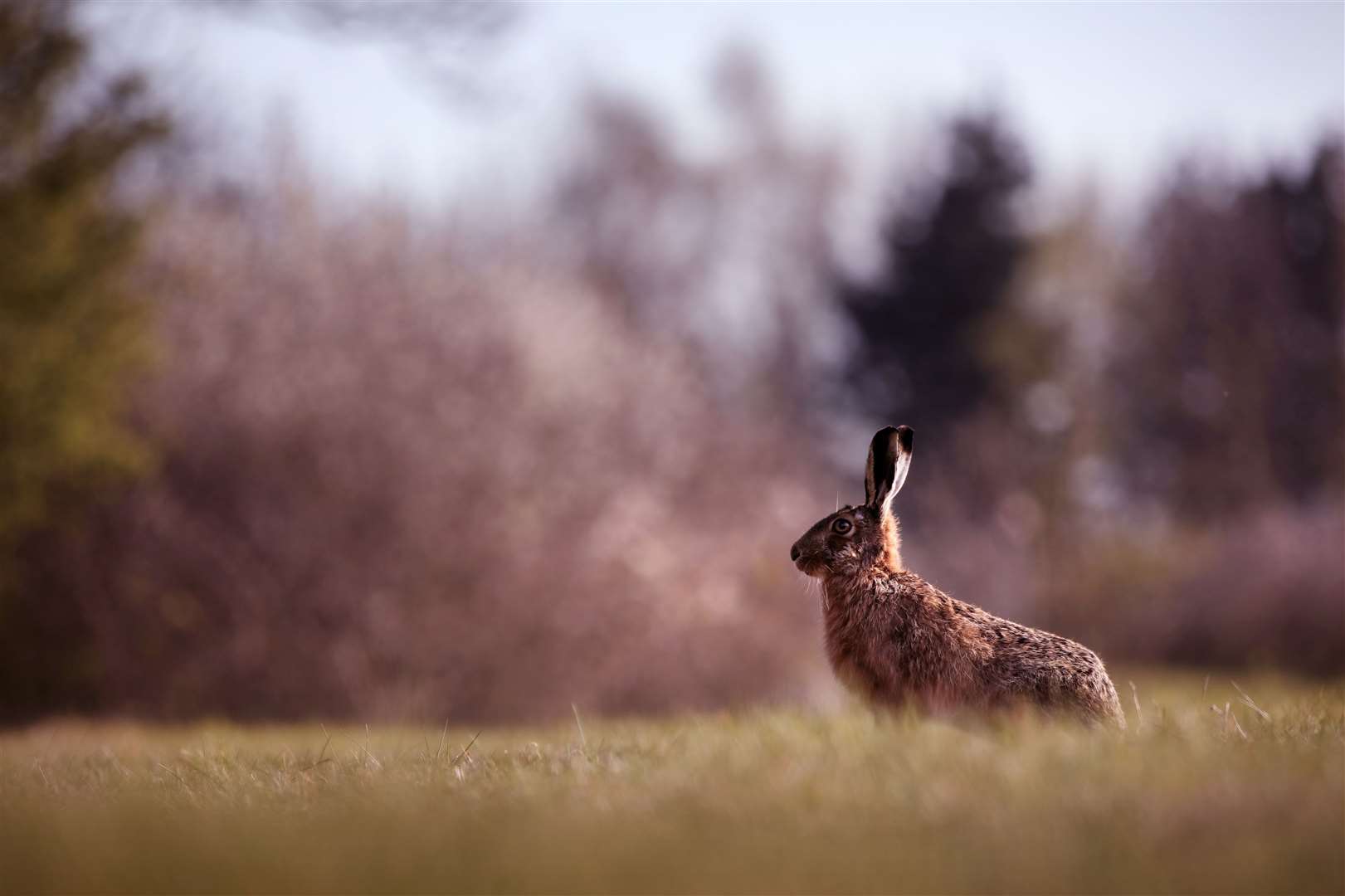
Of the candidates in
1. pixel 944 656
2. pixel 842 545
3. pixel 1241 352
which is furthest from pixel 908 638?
pixel 1241 352

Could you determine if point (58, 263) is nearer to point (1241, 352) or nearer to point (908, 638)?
point (908, 638)

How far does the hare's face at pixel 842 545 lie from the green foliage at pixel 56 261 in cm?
1094

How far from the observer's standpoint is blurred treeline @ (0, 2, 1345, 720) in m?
16.3

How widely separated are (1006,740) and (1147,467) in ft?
102

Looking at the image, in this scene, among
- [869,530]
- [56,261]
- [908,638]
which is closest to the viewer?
[908,638]

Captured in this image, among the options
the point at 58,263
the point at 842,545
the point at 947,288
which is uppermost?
the point at 947,288

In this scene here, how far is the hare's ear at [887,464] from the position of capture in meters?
6.79

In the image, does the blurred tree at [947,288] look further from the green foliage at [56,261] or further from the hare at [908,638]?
the hare at [908,638]

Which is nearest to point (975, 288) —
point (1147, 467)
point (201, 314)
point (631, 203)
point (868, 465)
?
point (1147, 467)

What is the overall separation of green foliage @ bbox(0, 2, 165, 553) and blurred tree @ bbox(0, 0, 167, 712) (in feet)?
0.04

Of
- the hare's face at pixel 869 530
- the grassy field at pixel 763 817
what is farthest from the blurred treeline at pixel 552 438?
the grassy field at pixel 763 817

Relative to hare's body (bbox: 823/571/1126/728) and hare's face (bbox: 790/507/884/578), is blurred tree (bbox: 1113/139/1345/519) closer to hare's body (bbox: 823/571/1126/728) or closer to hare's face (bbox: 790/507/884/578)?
hare's face (bbox: 790/507/884/578)

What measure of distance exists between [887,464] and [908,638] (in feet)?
3.31

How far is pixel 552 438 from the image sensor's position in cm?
2045
